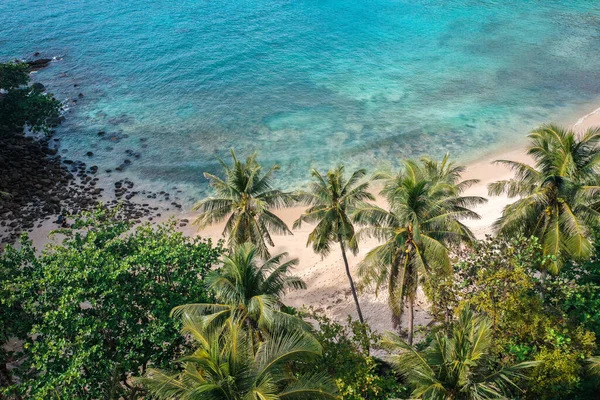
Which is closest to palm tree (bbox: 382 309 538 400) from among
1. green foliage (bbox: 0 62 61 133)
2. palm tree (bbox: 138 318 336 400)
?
palm tree (bbox: 138 318 336 400)

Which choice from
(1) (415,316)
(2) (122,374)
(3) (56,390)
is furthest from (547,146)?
(3) (56,390)

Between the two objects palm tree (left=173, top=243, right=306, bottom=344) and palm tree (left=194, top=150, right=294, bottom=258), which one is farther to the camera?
palm tree (left=194, top=150, right=294, bottom=258)

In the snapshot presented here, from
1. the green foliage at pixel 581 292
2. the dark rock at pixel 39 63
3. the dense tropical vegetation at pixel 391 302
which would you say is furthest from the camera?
the dark rock at pixel 39 63

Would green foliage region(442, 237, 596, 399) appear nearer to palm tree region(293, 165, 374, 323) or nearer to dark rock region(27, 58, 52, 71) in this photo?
palm tree region(293, 165, 374, 323)

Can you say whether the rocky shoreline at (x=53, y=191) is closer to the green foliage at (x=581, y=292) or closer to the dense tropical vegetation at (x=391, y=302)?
the dense tropical vegetation at (x=391, y=302)

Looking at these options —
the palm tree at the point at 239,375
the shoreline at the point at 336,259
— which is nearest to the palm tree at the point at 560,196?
the shoreline at the point at 336,259

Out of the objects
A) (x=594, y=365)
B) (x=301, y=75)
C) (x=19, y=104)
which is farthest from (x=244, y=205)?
(x=301, y=75)

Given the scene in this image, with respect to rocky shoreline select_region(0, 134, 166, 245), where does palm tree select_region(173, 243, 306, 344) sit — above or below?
above
